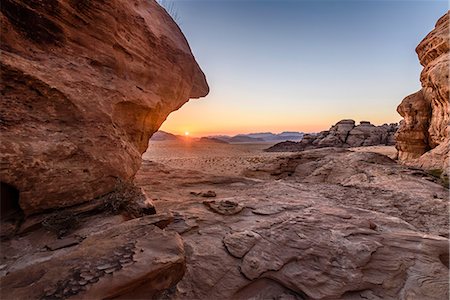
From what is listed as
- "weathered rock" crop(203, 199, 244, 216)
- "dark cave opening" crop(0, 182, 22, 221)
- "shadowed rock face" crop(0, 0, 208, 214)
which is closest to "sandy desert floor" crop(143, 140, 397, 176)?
"weathered rock" crop(203, 199, 244, 216)

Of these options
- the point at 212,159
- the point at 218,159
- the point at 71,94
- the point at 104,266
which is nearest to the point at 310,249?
the point at 104,266

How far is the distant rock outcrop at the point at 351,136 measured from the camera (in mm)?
45125

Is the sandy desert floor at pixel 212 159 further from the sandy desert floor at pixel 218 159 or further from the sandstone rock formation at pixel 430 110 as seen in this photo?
the sandstone rock formation at pixel 430 110

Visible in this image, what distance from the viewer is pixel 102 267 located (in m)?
2.58

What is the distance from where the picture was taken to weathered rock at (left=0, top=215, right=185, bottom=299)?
2316 mm

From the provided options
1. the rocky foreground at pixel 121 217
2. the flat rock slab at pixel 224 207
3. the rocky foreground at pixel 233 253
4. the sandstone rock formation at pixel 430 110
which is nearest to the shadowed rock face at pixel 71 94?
the rocky foreground at pixel 121 217

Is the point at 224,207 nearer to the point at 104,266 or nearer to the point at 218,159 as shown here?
the point at 104,266

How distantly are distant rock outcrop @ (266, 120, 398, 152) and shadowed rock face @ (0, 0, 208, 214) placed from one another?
4403 cm

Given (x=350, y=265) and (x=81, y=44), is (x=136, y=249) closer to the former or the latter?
(x=350, y=265)

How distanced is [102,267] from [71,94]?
333 centimetres

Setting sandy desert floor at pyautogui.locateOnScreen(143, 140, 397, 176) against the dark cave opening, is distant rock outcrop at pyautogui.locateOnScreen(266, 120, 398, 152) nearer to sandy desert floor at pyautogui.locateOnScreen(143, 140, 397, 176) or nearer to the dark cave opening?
sandy desert floor at pyautogui.locateOnScreen(143, 140, 397, 176)

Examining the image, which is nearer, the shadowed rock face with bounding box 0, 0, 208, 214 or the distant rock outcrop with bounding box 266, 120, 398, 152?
the shadowed rock face with bounding box 0, 0, 208, 214

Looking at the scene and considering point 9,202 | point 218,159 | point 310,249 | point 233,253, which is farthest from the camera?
point 218,159

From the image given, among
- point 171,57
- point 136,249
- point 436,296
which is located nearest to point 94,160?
point 136,249
